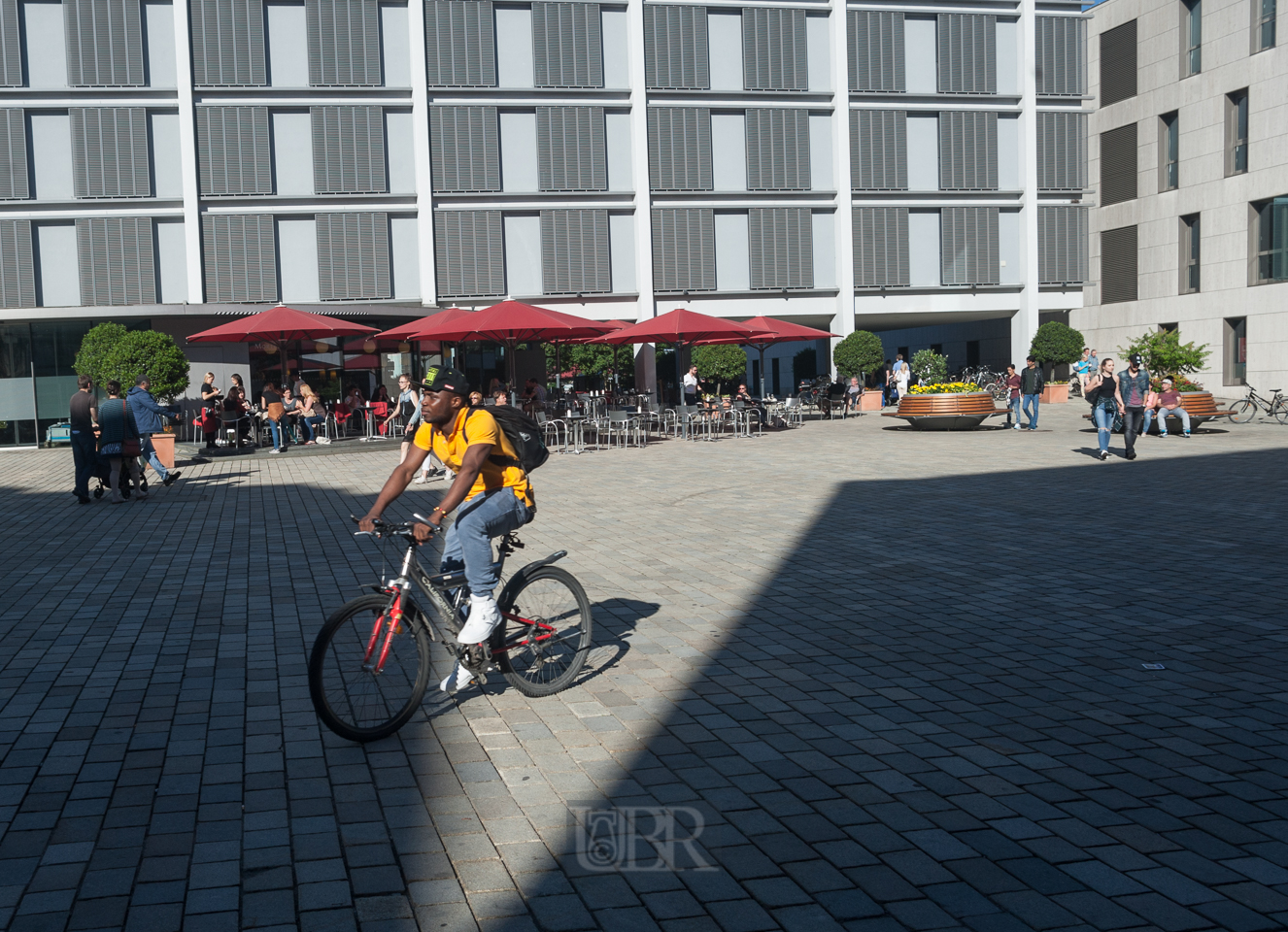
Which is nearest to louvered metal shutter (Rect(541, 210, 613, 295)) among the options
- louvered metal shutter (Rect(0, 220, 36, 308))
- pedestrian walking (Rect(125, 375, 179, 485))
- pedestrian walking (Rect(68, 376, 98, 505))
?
louvered metal shutter (Rect(0, 220, 36, 308))

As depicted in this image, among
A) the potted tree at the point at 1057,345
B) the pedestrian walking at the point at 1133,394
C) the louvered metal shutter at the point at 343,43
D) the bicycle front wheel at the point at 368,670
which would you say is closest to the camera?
the bicycle front wheel at the point at 368,670

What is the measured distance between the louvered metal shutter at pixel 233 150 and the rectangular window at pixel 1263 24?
28.4 m

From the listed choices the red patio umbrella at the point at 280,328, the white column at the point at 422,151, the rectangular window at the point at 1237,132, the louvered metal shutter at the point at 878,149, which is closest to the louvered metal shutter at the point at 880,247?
the louvered metal shutter at the point at 878,149

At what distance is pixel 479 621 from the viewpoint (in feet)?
16.8

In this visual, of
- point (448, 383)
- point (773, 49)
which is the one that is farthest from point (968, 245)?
point (448, 383)

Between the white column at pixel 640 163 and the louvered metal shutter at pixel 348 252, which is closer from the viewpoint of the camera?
the louvered metal shutter at pixel 348 252

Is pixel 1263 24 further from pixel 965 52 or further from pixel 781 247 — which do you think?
pixel 781 247

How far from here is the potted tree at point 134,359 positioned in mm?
24750

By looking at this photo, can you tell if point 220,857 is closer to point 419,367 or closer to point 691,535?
point 691,535

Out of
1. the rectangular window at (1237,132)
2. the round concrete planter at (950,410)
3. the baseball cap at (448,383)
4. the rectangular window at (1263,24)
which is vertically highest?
the rectangular window at (1263,24)

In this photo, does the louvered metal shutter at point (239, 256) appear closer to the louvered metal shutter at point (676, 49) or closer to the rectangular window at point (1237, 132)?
the louvered metal shutter at point (676, 49)

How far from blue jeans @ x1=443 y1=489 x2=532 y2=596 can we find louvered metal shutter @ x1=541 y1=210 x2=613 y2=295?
31.8m

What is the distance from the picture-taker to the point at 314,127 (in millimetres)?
34406

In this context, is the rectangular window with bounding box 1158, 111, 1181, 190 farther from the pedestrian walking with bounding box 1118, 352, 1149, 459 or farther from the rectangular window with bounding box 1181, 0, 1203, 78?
the pedestrian walking with bounding box 1118, 352, 1149, 459
